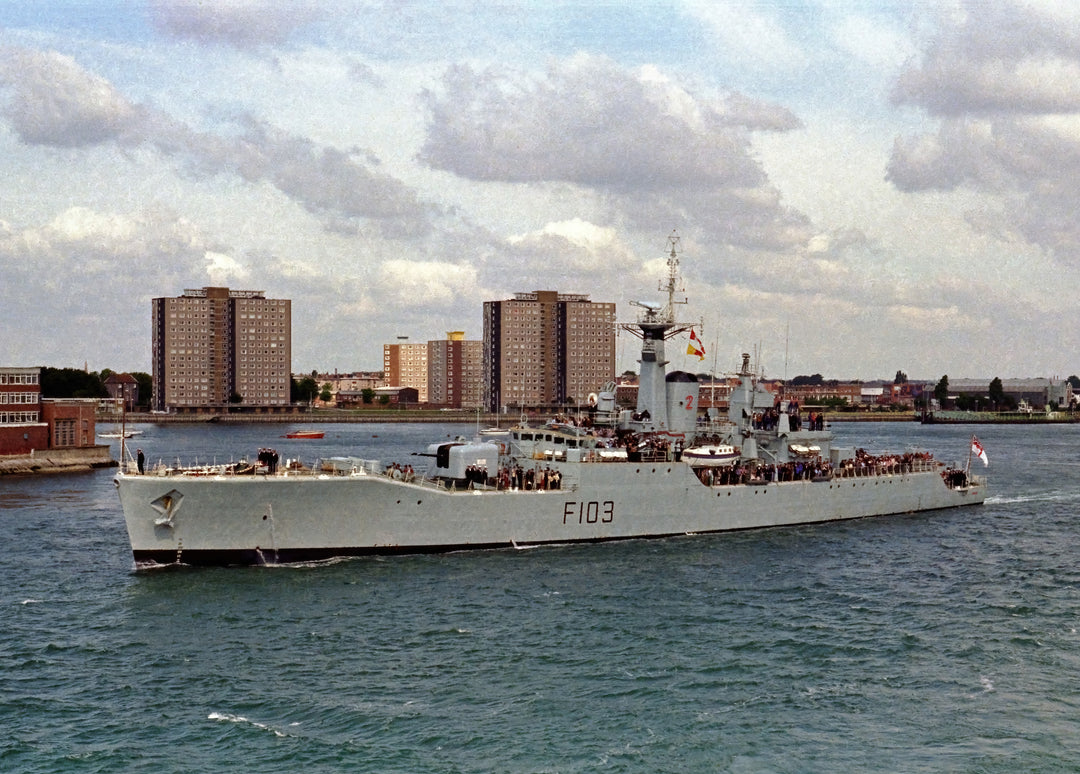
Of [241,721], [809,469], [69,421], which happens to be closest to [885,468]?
[809,469]

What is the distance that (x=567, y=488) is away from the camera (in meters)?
39.6

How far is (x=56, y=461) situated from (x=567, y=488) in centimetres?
5354

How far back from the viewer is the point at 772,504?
46.2 m

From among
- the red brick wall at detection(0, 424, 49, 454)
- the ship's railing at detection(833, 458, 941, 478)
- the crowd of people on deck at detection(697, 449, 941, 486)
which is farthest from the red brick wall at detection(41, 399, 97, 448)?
the ship's railing at detection(833, 458, 941, 478)

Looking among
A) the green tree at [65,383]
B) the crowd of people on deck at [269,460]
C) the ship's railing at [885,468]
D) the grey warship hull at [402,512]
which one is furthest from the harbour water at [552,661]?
the green tree at [65,383]

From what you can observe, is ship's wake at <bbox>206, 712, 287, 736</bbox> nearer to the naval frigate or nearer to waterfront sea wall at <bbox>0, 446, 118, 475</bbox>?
the naval frigate

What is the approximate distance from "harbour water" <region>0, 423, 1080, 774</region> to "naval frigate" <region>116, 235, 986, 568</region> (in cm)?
119

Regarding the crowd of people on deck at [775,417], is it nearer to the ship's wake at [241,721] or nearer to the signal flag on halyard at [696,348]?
the signal flag on halyard at [696,348]

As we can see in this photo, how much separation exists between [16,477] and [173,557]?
149ft

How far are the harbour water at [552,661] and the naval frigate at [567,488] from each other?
1.19 meters

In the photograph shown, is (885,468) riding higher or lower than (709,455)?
lower

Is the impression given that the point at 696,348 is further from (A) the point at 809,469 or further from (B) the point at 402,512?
(B) the point at 402,512

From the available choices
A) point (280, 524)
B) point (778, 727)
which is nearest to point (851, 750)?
point (778, 727)

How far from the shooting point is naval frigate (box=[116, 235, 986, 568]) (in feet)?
111
